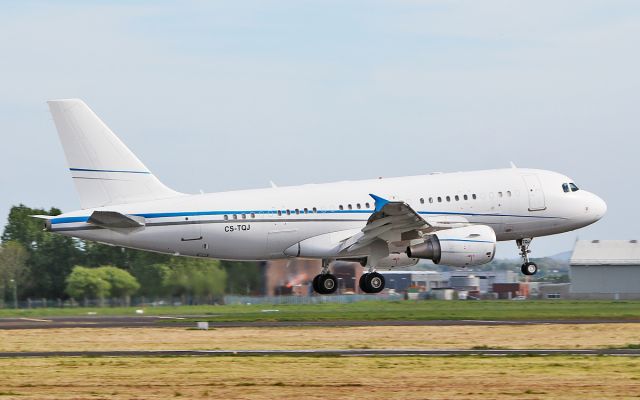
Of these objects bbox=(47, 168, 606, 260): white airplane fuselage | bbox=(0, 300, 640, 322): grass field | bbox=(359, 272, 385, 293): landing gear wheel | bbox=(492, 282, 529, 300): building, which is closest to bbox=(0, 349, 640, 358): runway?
bbox=(47, 168, 606, 260): white airplane fuselage

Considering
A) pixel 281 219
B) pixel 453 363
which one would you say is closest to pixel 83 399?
pixel 453 363

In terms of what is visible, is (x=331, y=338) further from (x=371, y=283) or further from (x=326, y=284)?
(x=326, y=284)

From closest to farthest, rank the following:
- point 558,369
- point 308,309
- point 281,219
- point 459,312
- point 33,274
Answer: point 558,369 → point 281,219 → point 459,312 → point 308,309 → point 33,274

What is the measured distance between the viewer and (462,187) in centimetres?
5581

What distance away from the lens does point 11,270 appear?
291 feet

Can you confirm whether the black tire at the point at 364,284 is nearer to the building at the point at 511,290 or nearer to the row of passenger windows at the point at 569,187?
the row of passenger windows at the point at 569,187

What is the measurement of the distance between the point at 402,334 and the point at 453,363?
11.6 metres

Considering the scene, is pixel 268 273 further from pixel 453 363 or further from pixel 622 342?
pixel 453 363

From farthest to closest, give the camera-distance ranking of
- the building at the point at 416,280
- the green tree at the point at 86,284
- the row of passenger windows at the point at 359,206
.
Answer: the building at the point at 416,280, the green tree at the point at 86,284, the row of passenger windows at the point at 359,206

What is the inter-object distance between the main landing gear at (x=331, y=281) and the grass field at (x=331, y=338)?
7.02 metres

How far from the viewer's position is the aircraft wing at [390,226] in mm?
52406

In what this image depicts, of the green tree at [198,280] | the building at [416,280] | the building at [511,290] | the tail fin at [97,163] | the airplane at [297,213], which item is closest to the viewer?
the airplane at [297,213]

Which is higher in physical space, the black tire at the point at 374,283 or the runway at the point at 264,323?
the black tire at the point at 374,283

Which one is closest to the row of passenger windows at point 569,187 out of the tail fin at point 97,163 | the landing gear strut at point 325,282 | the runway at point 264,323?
the runway at point 264,323
